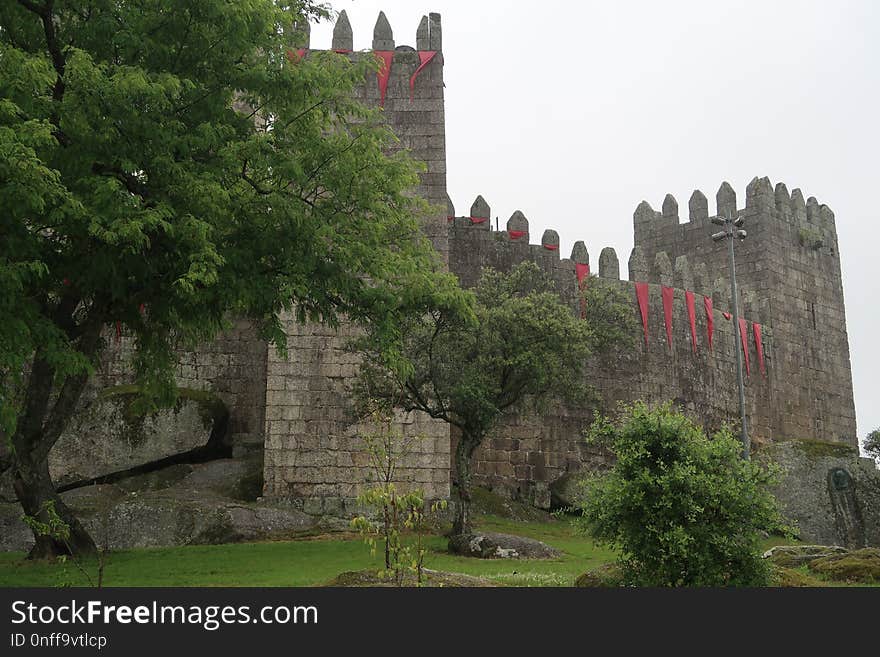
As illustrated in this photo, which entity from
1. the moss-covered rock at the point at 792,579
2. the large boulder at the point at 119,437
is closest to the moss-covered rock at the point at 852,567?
the moss-covered rock at the point at 792,579

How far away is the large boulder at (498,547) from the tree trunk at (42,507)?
20.7 feet

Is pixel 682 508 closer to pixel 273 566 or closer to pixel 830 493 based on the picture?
pixel 273 566

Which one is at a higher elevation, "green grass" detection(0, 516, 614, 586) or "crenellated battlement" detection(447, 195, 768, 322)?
"crenellated battlement" detection(447, 195, 768, 322)

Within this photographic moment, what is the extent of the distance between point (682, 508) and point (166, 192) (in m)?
7.58

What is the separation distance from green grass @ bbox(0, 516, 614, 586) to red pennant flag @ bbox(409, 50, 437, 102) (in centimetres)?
1037

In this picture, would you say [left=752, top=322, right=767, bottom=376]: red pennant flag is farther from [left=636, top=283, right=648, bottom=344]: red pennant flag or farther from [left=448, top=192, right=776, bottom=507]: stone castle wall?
[left=636, top=283, right=648, bottom=344]: red pennant flag

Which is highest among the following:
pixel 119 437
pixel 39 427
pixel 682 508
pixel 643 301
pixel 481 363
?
pixel 643 301

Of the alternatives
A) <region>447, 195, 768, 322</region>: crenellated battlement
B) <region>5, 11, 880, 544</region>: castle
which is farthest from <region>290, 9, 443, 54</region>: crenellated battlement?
<region>447, 195, 768, 322</region>: crenellated battlement

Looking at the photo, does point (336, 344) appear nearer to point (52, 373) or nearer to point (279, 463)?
point (279, 463)

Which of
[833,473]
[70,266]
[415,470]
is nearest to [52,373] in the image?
[70,266]

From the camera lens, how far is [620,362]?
29.7m

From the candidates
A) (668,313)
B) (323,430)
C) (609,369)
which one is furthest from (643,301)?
(323,430)

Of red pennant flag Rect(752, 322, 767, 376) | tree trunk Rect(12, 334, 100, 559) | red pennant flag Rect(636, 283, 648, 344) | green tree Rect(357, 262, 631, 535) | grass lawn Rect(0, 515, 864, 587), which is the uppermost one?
red pennant flag Rect(636, 283, 648, 344)

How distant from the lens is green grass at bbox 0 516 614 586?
1380 centimetres
